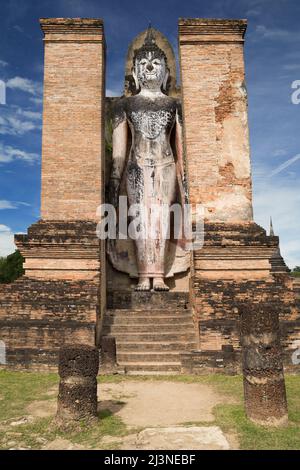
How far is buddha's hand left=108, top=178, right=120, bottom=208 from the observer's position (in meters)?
11.8

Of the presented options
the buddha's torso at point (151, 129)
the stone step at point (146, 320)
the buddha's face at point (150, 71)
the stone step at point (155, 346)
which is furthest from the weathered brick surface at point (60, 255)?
the buddha's face at point (150, 71)

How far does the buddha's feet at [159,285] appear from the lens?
11156 mm

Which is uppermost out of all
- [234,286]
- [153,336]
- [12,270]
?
[12,270]

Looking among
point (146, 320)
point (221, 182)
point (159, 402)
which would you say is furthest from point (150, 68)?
point (159, 402)

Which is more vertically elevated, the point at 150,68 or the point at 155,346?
the point at 150,68

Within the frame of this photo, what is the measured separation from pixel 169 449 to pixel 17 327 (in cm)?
503

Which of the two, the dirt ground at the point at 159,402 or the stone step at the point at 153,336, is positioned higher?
the stone step at the point at 153,336

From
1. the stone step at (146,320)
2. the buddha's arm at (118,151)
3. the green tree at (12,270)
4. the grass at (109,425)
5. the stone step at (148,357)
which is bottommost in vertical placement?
the grass at (109,425)

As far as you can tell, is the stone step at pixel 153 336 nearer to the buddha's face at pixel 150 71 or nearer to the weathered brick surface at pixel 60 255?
the weathered brick surface at pixel 60 255

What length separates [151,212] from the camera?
11.7 metres

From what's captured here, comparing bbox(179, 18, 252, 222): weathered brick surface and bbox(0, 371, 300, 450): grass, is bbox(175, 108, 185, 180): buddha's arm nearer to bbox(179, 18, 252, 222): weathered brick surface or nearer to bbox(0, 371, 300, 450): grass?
bbox(179, 18, 252, 222): weathered brick surface

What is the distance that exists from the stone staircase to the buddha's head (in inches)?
223

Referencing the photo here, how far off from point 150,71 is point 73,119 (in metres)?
2.99

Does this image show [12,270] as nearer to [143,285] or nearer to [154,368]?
[143,285]
